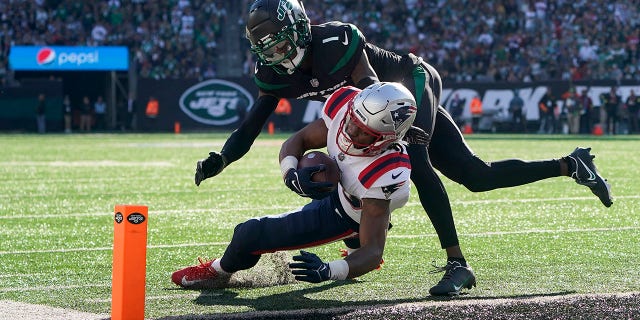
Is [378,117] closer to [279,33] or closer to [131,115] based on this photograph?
[279,33]

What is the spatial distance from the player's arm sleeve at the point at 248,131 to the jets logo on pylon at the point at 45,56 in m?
23.4

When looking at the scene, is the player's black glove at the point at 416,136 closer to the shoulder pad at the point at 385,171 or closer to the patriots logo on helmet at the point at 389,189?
the shoulder pad at the point at 385,171

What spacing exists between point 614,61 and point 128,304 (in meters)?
25.8

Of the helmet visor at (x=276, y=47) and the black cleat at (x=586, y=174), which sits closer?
the helmet visor at (x=276, y=47)

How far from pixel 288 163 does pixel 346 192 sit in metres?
0.30

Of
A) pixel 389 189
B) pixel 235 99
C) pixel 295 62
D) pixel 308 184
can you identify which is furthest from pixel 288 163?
pixel 235 99

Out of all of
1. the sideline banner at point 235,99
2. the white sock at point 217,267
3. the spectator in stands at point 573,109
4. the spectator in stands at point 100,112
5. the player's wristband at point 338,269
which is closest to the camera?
the player's wristband at point 338,269

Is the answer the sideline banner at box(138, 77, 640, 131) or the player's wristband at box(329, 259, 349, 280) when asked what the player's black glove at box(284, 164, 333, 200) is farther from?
the sideline banner at box(138, 77, 640, 131)

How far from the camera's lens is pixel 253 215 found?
850 cm

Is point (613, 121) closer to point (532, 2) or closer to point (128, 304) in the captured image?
point (532, 2)

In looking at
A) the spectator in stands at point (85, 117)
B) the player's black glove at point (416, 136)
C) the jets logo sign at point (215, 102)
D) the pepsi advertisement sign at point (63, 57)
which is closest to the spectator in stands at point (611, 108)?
the jets logo sign at point (215, 102)

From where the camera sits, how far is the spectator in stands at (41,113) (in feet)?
89.8

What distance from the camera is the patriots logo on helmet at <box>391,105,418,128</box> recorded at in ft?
14.4

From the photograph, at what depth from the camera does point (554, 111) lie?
27.0 m
